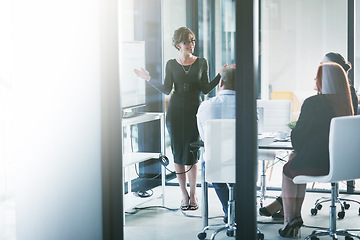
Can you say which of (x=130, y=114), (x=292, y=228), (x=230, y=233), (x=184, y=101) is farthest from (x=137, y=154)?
(x=292, y=228)

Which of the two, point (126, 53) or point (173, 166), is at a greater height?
point (126, 53)

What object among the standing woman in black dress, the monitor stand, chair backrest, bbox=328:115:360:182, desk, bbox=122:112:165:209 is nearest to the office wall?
the monitor stand

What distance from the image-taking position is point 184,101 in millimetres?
3467

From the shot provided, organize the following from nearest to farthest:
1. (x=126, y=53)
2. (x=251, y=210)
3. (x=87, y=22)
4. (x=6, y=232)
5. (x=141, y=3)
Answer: (x=251, y=210), (x=87, y=22), (x=126, y=53), (x=141, y=3), (x=6, y=232)

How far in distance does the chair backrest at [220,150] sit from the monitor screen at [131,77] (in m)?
0.51

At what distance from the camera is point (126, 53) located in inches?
132

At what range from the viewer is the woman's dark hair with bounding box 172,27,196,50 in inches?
141

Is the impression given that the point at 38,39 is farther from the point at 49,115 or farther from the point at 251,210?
the point at 251,210

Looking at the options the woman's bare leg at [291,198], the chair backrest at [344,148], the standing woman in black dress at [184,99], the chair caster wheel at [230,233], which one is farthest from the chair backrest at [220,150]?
the chair backrest at [344,148]

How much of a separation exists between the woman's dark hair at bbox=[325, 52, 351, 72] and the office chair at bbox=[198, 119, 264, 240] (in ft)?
2.60

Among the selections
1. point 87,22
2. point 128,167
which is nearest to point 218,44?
point 87,22

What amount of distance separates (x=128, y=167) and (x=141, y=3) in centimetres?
Result: 113

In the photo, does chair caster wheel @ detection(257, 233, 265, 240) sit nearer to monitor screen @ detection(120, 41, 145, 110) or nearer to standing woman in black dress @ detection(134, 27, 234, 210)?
standing woman in black dress @ detection(134, 27, 234, 210)

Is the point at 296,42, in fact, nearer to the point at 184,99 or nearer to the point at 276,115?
the point at 276,115
